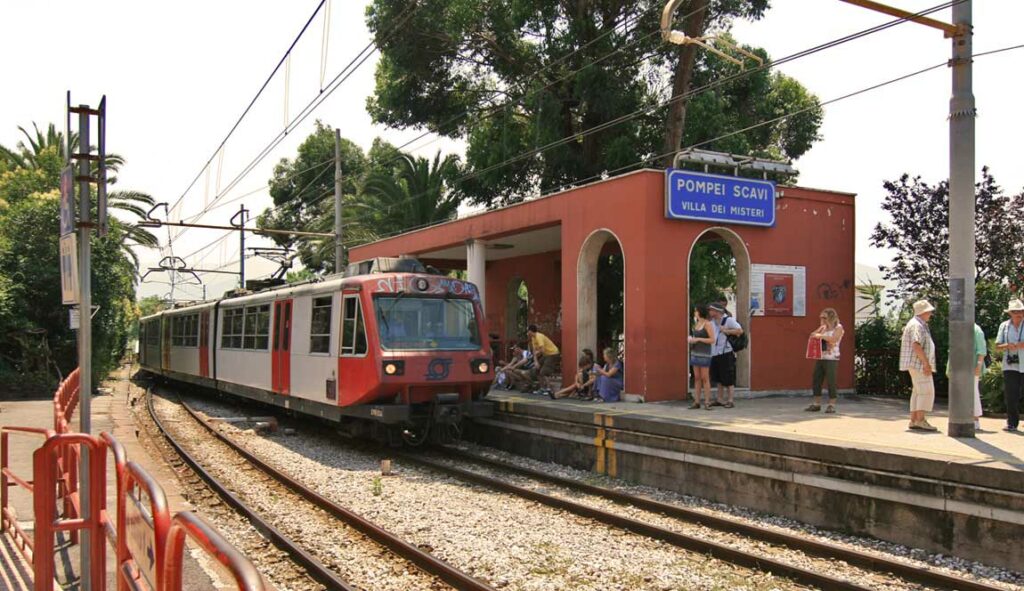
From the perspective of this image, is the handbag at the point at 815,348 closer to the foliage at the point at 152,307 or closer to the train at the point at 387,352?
the train at the point at 387,352

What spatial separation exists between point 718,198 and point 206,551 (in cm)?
1244

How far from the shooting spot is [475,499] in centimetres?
930

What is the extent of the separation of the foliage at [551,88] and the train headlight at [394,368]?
12.5 metres

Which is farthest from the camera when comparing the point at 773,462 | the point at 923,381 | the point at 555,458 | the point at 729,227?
the point at 729,227

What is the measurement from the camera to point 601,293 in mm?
22719

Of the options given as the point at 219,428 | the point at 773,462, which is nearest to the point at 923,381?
the point at 773,462

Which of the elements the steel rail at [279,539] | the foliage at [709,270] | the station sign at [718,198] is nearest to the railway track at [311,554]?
the steel rail at [279,539]

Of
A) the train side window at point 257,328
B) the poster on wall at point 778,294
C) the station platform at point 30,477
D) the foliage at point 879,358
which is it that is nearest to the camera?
the station platform at point 30,477

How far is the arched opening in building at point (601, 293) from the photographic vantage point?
48.8ft

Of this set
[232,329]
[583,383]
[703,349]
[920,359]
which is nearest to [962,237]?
[920,359]

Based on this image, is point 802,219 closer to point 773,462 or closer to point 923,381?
point 923,381

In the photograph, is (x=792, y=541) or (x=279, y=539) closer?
(x=792, y=541)

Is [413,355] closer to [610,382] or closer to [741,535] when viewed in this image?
[610,382]

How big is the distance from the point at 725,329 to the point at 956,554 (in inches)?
222
